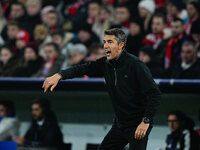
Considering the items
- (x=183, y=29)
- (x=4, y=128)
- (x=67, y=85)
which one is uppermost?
(x=183, y=29)

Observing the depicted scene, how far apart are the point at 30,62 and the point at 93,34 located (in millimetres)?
1327

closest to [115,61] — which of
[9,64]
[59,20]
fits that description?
[9,64]

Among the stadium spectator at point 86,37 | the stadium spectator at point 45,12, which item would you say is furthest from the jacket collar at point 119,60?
the stadium spectator at point 45,12

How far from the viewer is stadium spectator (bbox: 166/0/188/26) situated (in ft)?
35.4

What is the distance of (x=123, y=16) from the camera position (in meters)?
11.0

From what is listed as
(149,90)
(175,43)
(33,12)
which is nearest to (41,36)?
(33,12)

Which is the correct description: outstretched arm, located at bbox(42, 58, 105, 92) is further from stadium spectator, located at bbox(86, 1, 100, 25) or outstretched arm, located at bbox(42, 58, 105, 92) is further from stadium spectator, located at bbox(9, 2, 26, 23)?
stadium spectator, located at bbox(9, 2, 26, 23)

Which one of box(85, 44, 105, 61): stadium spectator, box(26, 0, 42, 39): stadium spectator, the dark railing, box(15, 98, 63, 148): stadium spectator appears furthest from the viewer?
box(26, 0, 42, 39): stadium spectator

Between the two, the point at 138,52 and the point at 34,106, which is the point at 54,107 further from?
the point at 138,52

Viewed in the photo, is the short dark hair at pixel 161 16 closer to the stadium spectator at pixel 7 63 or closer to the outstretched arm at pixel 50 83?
the stadium spectator at pixel 7 63

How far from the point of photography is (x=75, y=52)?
33.4ft

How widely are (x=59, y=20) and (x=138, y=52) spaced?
2.82 meters

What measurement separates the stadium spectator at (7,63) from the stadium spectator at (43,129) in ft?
4.43

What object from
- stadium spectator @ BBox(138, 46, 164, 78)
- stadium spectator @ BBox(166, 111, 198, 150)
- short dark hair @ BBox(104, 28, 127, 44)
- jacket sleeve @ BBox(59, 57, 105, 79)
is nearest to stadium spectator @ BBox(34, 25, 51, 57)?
stadium spectator @ BBox(138, 46, 164, 78)
